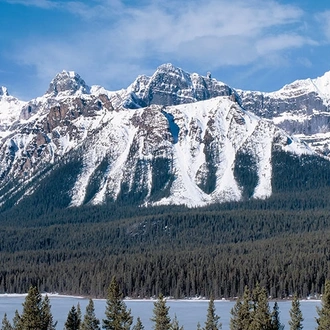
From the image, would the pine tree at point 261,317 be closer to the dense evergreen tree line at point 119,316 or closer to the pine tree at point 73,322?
the dense evergreen tree line at point 119,316

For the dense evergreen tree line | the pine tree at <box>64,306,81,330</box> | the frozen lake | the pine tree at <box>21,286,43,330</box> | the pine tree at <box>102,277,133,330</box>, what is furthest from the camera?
the frozen lake

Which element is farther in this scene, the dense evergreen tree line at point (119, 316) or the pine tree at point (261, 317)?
the pine tree at point (261, 317)

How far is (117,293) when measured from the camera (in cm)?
7331

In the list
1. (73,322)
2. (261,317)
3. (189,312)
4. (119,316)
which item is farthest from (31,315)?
(189,312)

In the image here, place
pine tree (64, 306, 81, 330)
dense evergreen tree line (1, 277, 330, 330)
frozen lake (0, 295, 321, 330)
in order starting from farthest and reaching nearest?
frozen lake (0, 295, 321, 330) < pine tree (64, 306, 81, 330) < dense evergreen tree line (1, 277, 330, 330)

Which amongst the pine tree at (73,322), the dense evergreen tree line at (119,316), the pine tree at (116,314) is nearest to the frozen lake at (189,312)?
the pine tree at (73,322)

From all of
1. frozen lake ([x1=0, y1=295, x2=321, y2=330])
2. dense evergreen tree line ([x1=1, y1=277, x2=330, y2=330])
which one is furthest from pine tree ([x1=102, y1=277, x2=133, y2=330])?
frozen lake ([x1=0, y1=295, x2=321, y2=330])

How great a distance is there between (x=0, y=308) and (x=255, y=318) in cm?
11297

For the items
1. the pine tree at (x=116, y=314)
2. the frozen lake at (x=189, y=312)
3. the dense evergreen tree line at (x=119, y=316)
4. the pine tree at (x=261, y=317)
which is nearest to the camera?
the dense evergreen tree line at (x=119, y=316)

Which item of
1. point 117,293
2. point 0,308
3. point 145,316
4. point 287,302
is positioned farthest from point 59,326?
point 287,302

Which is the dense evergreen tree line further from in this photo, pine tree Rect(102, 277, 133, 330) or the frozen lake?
the frozen lake

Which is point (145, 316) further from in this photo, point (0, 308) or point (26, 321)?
point (26, 321)

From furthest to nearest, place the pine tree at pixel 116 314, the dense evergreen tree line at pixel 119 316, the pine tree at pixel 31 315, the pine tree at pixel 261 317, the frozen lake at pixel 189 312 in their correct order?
the frozen lake at pixel 189 312 < the pine tree at pixel 116 314 < the pine tree at pixel 261 317 < the dense evergreen tree line at pixel 119 316 < the pine tree at pixel 31 315

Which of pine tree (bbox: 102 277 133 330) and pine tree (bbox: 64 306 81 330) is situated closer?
pine tree (bbox: 102 277 133 330)
